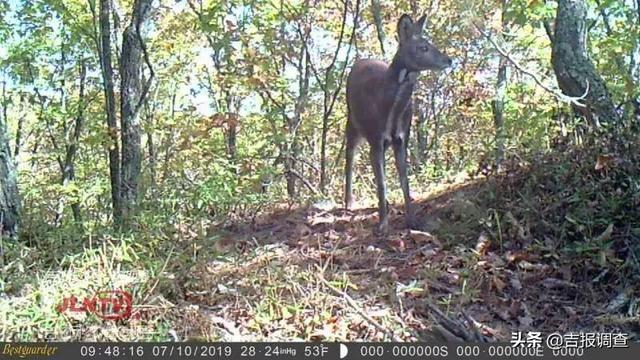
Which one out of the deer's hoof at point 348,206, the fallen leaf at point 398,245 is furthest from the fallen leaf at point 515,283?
the deer's hoof at point 348,206

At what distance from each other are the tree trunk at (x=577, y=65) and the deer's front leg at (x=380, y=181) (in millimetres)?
1690

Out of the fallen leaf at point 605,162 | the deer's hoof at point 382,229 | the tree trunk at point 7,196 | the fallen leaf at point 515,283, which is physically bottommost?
the fallen leaf at point 515,283

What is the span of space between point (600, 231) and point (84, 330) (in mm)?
3180

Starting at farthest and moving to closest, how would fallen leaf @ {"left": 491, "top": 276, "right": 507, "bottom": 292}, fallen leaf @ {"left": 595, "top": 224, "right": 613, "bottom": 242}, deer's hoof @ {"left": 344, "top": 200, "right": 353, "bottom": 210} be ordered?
deer's hoof @ {"left": 344, "top": 200, "right": 353, "bottom": 210} → fallen leaf @ {"left": 595, "top": 224, "right": 613, "bottom": 242} → fallen leaf @ {"left": 491, "top": 276, "right": 507, "bottom": 292}

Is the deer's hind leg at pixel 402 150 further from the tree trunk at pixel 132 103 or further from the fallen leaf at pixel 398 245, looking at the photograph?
the tree trunk at pixel 132 103

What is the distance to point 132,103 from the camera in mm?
6648

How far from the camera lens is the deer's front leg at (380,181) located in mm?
5051

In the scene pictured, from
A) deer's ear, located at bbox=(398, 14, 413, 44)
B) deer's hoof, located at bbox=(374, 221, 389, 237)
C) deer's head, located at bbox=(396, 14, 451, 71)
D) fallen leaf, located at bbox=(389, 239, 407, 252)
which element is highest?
deer's ear, located at bbox=(398, 14, 413, 44)

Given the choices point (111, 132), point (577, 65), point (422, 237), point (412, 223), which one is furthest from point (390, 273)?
point (111, 132)

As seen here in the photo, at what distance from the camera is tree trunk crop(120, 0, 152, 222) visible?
6.40m

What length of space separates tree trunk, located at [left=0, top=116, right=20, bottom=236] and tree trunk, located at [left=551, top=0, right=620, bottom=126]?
449 centimetres

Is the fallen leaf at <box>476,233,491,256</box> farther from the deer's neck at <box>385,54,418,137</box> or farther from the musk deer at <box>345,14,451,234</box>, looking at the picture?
the deer's neck at <box>385,54,418,137</box>

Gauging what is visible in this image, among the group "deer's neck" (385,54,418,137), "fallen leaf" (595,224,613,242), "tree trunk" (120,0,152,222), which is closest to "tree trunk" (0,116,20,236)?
"tree trunk" (120,0,152,222)

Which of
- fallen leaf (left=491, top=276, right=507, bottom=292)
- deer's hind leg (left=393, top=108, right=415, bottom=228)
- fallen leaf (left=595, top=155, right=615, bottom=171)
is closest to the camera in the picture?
fallen leaf (left=491, top=276, right=507, bottom=292)
